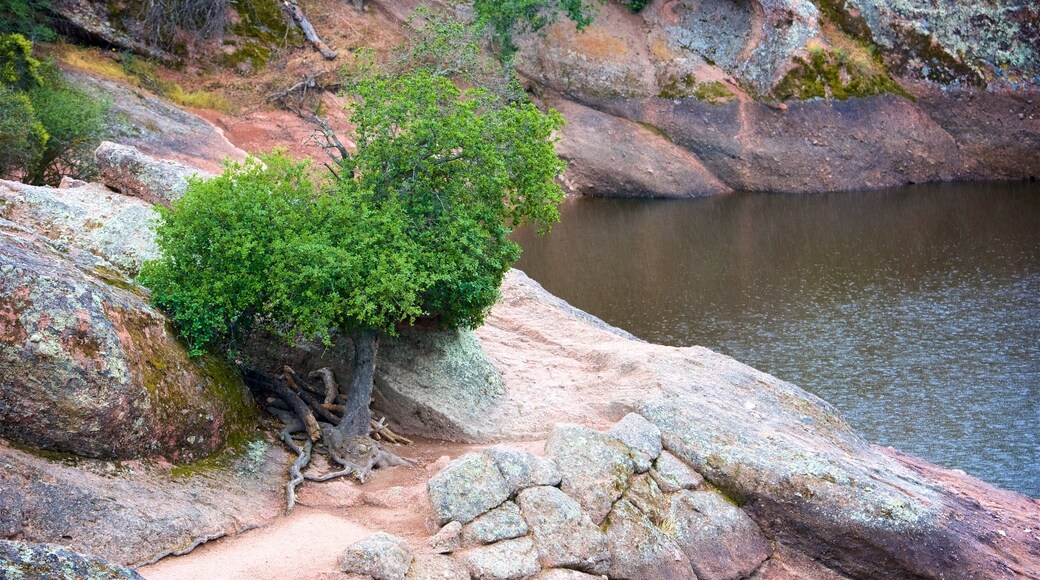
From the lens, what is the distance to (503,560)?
51.0ft

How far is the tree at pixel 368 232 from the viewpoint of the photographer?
1780 cm

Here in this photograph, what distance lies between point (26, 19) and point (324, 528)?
35.2 metres

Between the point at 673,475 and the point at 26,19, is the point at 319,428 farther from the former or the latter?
the point at 26,19

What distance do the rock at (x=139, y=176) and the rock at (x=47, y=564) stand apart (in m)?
14.2

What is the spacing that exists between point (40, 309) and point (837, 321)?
24.3 meters

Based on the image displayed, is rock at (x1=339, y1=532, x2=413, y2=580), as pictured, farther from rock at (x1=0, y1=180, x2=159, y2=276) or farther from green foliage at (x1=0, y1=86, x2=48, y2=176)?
green foliage at (x1=0, y1=86, x2=48, y2=176)

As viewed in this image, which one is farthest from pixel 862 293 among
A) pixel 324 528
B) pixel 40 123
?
pixel 40 123

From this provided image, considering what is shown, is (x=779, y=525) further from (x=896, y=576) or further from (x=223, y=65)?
(x=223, y=65)

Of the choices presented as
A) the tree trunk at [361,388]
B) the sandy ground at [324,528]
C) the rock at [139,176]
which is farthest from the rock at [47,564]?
the rock at [139,176]

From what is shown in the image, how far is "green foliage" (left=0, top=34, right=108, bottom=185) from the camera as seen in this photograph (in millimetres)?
27734

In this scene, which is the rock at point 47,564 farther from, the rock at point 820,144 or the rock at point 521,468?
the rock at point 820,144

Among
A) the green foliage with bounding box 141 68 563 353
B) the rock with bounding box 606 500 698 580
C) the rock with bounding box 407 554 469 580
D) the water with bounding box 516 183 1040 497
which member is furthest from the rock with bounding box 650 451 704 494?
the water with bounding box 516 183 1040 497

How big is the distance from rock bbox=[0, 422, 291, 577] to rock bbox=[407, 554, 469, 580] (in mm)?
2950

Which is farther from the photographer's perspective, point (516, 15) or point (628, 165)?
point (628, 165)
